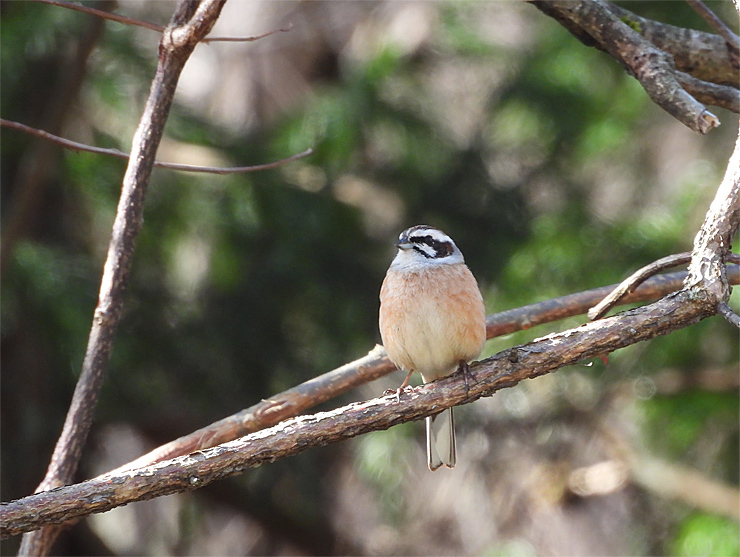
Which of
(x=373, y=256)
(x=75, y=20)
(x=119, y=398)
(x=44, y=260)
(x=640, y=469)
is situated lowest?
(x=640, y=469)

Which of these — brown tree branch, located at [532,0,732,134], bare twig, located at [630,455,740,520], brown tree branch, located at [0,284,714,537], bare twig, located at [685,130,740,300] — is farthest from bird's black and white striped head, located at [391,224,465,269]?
bare twig, located at [630,455,740,520]

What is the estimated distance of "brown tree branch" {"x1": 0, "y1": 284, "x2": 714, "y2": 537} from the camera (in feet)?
8.30

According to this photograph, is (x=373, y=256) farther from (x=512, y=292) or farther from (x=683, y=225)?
(x=683, y=225)

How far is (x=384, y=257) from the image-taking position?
5.77m

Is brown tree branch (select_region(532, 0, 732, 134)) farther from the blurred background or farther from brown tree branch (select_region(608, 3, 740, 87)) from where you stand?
the blurred background

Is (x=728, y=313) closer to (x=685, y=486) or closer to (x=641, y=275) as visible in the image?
(x=641, y=275)

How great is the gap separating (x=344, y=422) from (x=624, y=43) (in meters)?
2.14

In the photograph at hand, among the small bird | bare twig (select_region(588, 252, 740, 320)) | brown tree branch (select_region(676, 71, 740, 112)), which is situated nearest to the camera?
bare twig (select_region(588, 252, 740, 320))

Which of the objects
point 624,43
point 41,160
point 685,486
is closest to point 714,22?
point 624,43

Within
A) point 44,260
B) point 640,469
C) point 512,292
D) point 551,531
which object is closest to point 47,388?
point 44,260

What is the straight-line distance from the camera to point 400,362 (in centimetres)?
379

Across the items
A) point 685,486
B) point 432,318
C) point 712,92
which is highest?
point 712,92

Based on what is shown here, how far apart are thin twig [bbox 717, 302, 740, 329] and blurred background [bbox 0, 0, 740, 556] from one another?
7.53ft

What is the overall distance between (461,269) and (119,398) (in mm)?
2573
